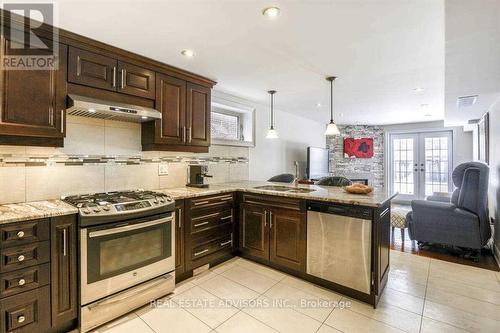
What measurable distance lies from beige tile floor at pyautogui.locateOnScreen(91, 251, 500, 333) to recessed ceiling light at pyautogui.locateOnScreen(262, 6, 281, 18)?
2.35 metres

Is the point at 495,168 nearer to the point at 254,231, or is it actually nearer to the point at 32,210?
the point at 254,231

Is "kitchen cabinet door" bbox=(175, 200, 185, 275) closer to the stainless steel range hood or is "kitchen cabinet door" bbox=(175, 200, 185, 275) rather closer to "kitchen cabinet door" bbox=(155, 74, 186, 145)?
"kitchen cabinet door" bbox=(155, 74, 186, 145)

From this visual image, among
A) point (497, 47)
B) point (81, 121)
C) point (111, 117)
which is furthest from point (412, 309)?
point (81, 121)

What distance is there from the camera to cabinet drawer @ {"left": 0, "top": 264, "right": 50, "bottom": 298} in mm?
1559

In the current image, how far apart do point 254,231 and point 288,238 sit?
0.49m

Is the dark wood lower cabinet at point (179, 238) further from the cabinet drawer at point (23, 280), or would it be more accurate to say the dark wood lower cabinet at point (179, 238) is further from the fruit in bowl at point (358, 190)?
the fruit in bowl at point (358, 190)

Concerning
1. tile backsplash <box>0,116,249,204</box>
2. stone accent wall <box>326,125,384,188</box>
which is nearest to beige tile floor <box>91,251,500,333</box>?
tile backsplash <box>0,116,249,204</box>

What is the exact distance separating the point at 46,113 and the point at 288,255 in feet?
8.52

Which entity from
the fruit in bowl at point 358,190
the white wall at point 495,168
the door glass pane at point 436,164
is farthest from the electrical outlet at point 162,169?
the door glass pane at point 436,164

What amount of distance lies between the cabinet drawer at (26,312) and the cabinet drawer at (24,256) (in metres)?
0.19

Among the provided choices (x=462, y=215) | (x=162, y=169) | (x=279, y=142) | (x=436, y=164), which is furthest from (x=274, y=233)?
(x=436, y=164)

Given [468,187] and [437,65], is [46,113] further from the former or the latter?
[468,187]

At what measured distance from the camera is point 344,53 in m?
2.45

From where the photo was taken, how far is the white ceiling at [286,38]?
1721 millimetres
